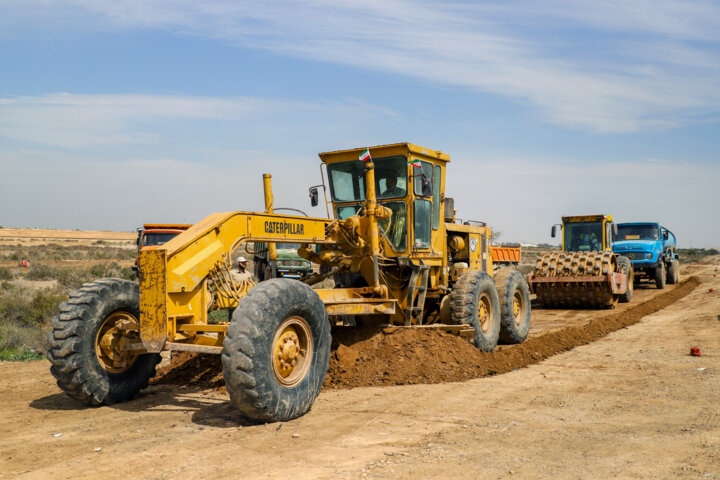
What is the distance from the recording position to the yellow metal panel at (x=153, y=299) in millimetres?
6086

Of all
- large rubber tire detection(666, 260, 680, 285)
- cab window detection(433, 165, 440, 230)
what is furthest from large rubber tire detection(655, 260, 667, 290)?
cab window detection(433, 165, 440, 230)

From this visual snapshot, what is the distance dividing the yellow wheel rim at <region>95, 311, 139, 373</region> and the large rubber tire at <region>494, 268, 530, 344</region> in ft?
21.6

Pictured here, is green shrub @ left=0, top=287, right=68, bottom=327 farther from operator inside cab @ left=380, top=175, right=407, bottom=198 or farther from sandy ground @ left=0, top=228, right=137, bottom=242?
sandy ground @ left=0, top=228, right=137, bottom=242

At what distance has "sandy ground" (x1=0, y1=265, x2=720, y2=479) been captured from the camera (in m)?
4.80

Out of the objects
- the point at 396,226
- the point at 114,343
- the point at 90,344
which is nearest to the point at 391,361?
the point at 396,226

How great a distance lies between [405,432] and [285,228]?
2.89 m

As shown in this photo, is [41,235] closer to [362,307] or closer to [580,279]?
[580,279]

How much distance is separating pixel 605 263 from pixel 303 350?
44.1 feet

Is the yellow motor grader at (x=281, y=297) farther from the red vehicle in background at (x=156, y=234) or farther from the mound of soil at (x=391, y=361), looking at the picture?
the red vehicle in background at (x=156, y=234)

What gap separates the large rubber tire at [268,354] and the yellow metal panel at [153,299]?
79cm

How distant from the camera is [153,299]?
6125mm

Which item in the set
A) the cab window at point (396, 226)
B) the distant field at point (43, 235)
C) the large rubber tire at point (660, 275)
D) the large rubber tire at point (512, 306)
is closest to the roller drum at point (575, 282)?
the large rubber tire at point (512, 306)

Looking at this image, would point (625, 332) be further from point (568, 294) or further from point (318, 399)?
point (318, 399)

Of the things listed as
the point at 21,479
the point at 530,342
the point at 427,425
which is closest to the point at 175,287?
the point at 21,479
